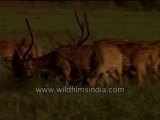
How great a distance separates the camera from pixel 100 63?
459 inches

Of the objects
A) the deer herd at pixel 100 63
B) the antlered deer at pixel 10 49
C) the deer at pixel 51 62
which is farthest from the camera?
the antlered deer at pixel 10 49

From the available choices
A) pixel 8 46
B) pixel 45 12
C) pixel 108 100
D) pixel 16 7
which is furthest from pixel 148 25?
pixel 108 100

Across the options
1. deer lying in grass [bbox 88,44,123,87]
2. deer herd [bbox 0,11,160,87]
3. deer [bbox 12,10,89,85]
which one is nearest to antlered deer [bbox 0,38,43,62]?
deer [bbox 12,10,89,85]

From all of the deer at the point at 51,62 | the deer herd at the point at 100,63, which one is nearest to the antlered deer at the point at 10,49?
the deer at the point at 51,62

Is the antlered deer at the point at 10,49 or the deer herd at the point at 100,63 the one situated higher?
the deer herd at the point at 100,63

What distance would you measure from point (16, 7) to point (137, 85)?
27.6 m

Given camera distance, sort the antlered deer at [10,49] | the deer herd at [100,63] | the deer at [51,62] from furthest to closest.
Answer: the antlered deer at [10,49] → the deer at [51,62] → the deer herd at [100,63]

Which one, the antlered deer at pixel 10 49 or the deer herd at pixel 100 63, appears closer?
the deer herd at pixel 100 63

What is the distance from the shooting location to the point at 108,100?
9750 millimetres

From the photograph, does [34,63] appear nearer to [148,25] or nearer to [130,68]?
[130,68]

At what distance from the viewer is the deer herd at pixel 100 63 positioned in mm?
11500

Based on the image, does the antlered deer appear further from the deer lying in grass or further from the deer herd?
the deer lying in grass

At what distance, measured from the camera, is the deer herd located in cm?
1150

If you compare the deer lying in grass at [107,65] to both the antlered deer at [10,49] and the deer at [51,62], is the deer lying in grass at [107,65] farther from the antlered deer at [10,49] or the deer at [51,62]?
the antlered deer at [10,49]
